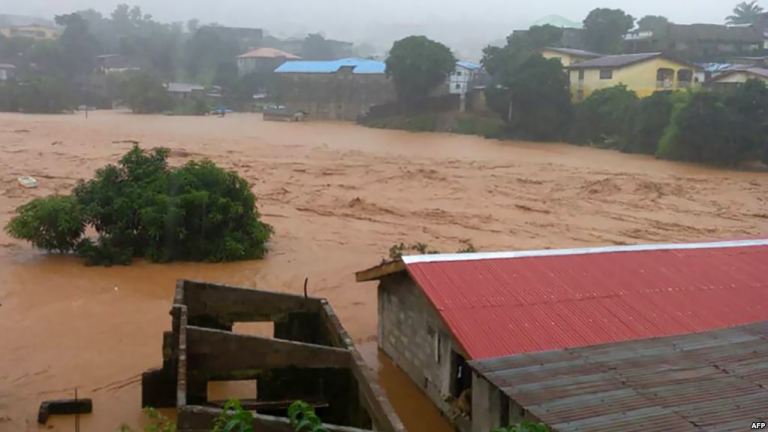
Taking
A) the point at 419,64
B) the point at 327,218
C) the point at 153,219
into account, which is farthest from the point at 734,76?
the point at 153,219

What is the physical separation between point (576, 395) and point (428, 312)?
3013 mm

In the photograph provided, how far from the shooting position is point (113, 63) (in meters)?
68.2

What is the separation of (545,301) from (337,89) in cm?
4617

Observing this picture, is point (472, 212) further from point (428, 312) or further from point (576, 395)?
point (576, 395)

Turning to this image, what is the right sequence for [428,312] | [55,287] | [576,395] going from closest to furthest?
[576,395], [428,312], [55,287]

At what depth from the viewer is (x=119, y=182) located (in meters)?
16.8

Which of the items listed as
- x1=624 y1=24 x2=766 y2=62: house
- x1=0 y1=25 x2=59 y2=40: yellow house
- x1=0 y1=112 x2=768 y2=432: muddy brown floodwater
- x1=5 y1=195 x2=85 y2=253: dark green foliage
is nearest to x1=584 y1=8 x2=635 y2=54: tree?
x1=624 y1=24 x2=766 y2=62: house

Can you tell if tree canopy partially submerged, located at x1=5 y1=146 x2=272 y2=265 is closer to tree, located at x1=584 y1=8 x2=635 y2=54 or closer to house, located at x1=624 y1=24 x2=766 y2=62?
house, located at x1=624 y1=24 x2=766 y2=62

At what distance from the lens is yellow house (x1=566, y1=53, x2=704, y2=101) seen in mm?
41531

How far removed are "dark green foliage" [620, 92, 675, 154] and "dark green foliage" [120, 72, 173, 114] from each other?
30431 mm

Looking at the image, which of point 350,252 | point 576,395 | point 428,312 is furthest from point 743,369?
point 350,252

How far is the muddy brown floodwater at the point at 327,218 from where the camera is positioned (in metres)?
10.5

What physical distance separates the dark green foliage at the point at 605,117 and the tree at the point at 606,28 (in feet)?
56.7

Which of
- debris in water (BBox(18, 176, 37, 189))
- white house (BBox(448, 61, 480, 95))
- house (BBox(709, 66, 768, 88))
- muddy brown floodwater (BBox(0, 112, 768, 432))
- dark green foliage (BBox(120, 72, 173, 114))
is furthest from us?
dark green foliage (BBox(120, 72, 173, 114))
